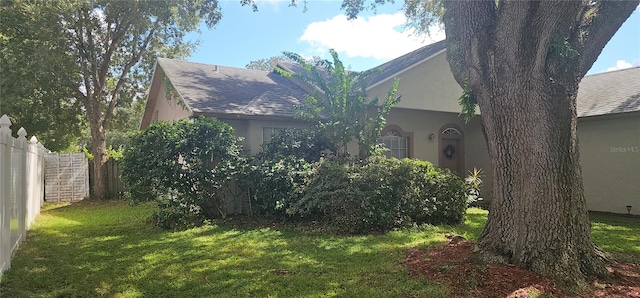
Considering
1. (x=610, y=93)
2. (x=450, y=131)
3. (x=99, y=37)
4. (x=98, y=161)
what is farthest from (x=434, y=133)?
(x=99, y=37)

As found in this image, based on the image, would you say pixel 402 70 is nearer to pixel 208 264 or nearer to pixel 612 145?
pixel 612 145

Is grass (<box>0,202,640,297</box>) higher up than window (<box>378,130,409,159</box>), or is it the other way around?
window (<box>378,130,409,159</box>)

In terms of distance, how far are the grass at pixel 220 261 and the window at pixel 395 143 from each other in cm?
496

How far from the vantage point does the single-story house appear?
37.3 feet

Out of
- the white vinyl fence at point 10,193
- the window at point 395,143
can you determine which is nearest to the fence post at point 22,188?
the white vinyl fence at point 10,193

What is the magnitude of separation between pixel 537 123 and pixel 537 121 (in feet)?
0.08

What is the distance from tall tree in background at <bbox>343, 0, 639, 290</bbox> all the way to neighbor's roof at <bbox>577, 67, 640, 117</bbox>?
24.2ft

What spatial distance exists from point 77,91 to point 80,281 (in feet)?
47.6

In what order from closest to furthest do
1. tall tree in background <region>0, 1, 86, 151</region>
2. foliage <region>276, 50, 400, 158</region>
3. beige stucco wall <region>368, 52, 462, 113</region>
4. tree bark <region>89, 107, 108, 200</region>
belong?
foliage <region>276, 50, 400, 158</region>, beige stucco wall <region>368, 52, 462, 113</region>, tall tree in background <region>0, 1, 86, 151</region>, tree bark <region>89, 107, 108, 200</region>

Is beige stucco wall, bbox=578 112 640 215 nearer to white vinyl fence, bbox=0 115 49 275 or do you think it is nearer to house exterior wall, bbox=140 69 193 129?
house exterior wall, bbox=140 69 193 129

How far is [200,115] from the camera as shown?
10047 millimetres

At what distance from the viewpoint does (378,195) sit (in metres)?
8.63

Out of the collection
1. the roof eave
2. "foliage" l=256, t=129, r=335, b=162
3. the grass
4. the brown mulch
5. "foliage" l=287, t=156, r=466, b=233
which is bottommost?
the grass

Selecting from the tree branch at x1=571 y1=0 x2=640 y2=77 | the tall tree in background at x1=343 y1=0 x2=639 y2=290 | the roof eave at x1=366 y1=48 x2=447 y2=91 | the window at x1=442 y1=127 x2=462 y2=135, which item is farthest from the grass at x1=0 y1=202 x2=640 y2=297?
the window at x1=442 y1=127 x2=462 y2=135
